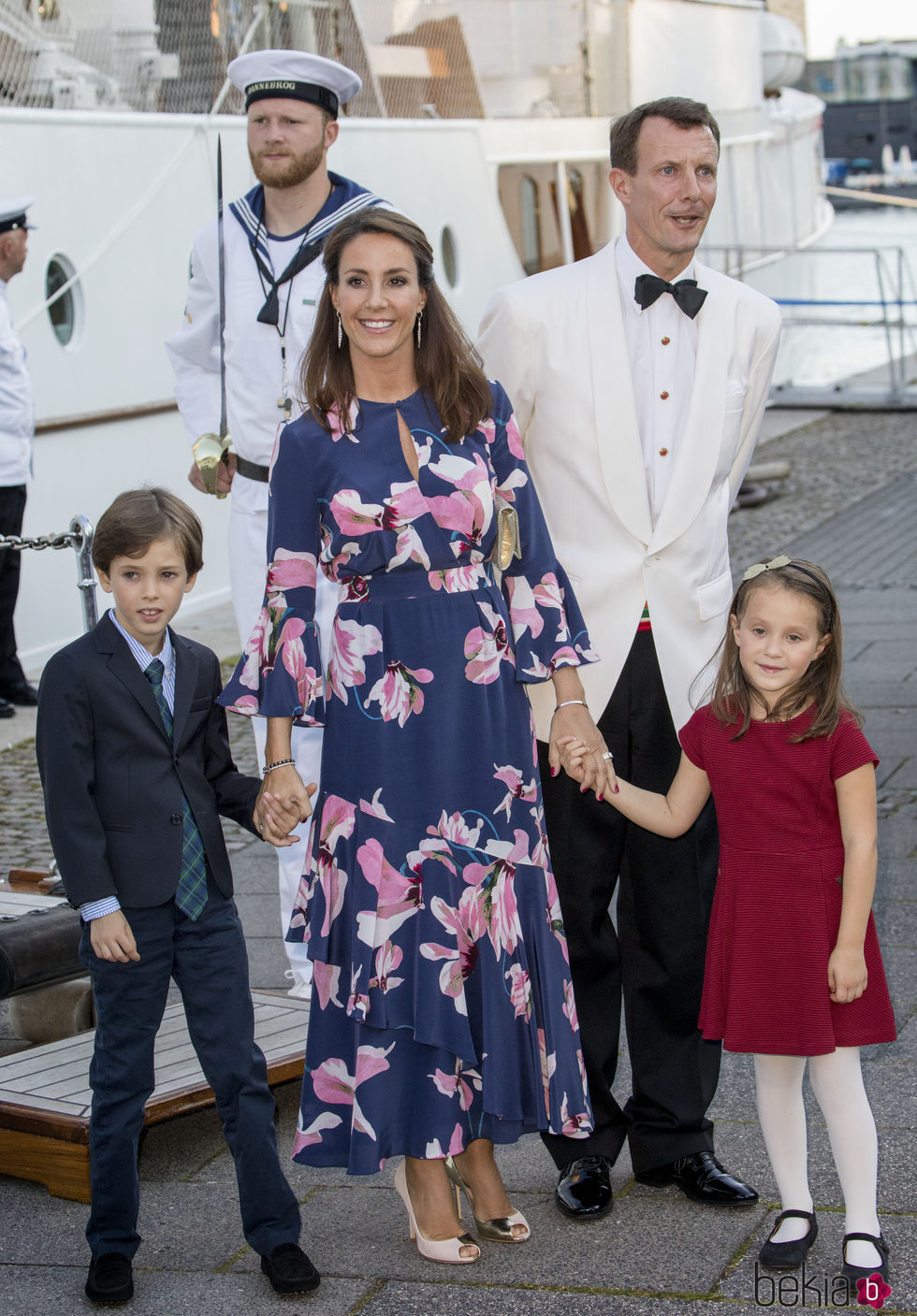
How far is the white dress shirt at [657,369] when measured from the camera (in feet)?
11.7

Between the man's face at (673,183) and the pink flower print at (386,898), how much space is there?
136cm

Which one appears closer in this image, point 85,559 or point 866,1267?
point 866,1267

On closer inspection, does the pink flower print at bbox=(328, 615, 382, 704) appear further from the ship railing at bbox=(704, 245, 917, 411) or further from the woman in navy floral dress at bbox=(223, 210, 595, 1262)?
the ship railing at bbox=(704, 245, 917, 411)

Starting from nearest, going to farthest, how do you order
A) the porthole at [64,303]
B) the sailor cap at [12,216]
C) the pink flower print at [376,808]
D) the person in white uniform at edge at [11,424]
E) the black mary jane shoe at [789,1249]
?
the black mary jane shoe at [789,1249] < the pink flower print at [376,808] < the sailor cap at [12,216] < the person in white uniform at edge at [11,424] < the porthole at [64,303]

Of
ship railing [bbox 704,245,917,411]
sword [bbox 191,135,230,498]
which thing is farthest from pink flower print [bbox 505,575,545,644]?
ship railing [bbox 704,245,917,411]

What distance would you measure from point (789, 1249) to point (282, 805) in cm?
124

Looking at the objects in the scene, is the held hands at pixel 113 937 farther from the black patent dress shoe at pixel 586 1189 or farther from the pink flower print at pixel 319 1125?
the black patent dress shoe at pixel 586 1189

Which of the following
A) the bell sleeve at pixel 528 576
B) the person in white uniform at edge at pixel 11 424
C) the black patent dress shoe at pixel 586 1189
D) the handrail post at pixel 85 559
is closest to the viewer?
the bell sleeve at pixel 528 576

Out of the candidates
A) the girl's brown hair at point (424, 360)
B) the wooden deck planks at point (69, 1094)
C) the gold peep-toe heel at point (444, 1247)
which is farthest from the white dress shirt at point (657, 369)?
the wooden deck planks at point (69, 1094)

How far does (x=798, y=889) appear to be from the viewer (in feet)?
10.2

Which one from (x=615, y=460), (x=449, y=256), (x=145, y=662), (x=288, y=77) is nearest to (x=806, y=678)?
(x=615, y=460)

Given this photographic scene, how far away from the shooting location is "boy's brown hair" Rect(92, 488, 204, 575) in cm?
321

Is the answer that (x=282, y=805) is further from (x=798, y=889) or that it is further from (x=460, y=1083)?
(x=798, y=889)

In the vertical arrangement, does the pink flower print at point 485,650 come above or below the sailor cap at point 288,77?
below
